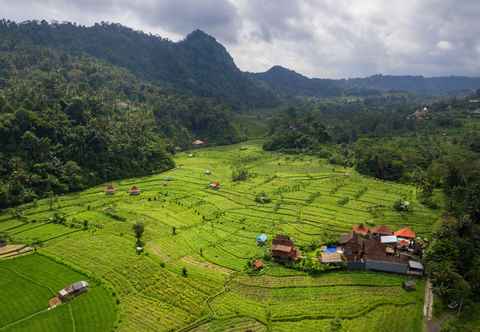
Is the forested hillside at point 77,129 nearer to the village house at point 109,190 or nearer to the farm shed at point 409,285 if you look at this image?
the village house at point 109,190

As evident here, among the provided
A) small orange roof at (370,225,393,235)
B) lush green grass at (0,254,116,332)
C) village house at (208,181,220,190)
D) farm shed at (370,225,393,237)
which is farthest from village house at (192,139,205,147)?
lush green grass at (0,254,116,332)

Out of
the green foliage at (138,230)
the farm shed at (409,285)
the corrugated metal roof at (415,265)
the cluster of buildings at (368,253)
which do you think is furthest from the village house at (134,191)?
the farm shed at (409,285)

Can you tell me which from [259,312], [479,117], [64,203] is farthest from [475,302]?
[479,117]

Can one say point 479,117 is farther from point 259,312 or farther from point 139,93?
point 259,312

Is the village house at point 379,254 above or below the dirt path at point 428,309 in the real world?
above

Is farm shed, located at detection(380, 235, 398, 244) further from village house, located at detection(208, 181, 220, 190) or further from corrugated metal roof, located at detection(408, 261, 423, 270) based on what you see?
village house, located at detection(208, 181, 220, 190)

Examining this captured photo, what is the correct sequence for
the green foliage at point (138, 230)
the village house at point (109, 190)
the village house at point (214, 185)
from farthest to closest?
the village house at point (214, 185)
the village house at point (109, 190)
the green foliage at point (138, 230)
